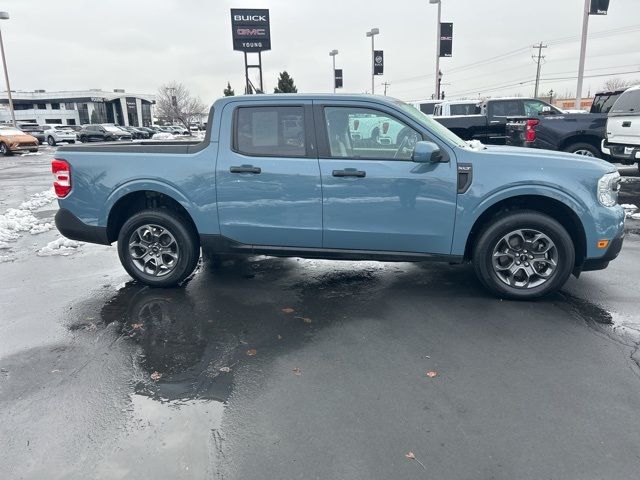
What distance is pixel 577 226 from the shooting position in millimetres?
4516

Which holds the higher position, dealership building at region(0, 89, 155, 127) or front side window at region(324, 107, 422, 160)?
dealership building at region(0, 89, 155, 127)

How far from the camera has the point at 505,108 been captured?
1558cm

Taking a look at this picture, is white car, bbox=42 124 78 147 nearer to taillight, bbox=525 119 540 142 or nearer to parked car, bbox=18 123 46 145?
parked car, bbox=18 123 46 145

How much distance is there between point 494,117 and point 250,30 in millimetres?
18570

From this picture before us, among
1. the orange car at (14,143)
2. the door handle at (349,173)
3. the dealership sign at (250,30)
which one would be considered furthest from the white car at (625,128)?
the orange car at (14,143)

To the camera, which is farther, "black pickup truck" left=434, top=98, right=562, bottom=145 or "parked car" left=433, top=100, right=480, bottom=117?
"parked car" left=433, top=100, right=480, bottom=117

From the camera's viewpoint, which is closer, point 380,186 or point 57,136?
point 380,186

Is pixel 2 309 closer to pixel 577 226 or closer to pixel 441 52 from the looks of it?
pixel 577 226

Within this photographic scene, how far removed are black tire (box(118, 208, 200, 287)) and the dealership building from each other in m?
87.0

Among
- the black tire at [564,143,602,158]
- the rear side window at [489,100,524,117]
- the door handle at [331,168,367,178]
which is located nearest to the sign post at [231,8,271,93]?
the rear side window at [489,100,524,117]

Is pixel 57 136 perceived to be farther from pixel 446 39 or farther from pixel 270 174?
pixel 270 174

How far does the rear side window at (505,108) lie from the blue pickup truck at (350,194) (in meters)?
11.8

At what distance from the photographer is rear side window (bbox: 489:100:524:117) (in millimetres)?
15492

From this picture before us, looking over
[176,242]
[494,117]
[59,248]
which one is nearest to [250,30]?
[494,117]
